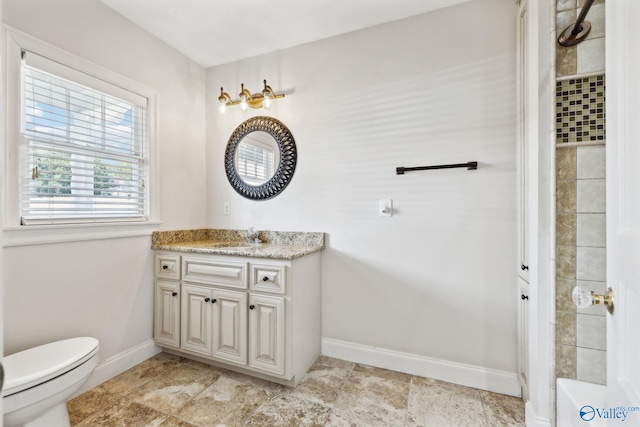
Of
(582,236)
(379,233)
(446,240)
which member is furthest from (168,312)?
(582,236)

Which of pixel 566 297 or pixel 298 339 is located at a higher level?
pixel 566 297

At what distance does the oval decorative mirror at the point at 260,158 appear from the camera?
249 cm

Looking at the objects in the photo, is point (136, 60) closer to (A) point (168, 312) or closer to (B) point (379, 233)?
(A) point (168, 312)

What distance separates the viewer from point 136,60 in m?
2.25

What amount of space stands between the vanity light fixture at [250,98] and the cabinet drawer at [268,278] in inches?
52.4

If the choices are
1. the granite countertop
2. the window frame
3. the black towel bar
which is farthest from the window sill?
the black towel bar

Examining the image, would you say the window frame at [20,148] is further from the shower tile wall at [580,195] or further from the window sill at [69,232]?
the shower tile wall at [580,195]

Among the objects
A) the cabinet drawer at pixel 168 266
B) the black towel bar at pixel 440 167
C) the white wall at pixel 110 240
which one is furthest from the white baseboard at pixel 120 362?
the black towel bar at pixel 440 167

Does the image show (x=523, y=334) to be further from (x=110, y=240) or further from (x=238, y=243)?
(x=110, y=240)

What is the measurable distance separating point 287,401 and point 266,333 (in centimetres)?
40

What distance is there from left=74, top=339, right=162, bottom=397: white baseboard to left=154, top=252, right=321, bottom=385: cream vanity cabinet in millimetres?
118

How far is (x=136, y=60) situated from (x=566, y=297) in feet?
9.83

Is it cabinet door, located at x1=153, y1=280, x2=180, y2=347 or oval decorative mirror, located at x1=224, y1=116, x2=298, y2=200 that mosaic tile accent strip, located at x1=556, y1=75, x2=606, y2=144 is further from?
cabinet door, located at x1=153, y1=280, x2=180, y2=347

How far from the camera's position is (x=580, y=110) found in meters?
1.43
